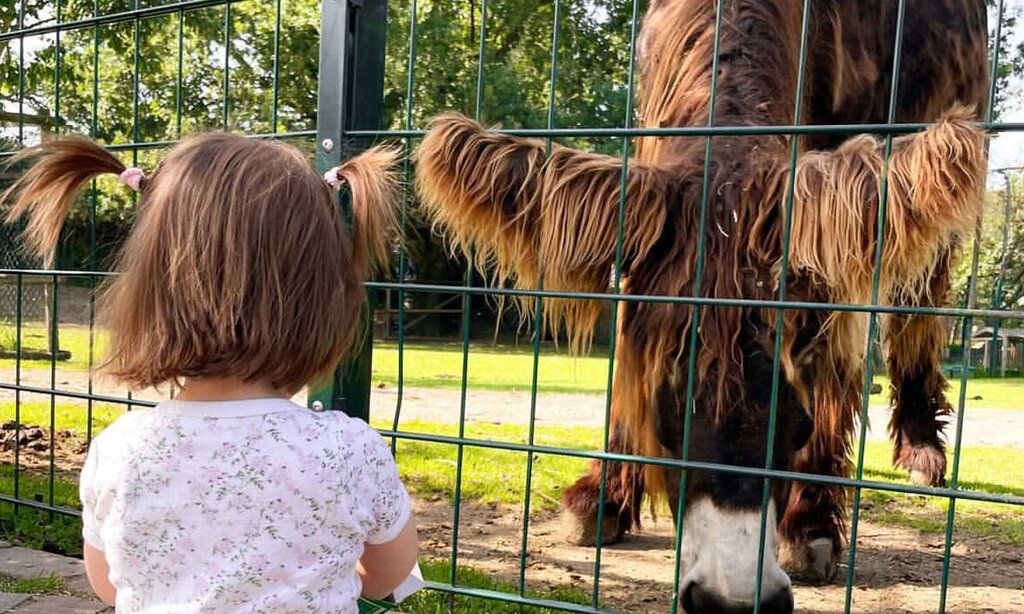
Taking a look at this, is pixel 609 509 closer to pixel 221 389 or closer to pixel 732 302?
pixel 732 302

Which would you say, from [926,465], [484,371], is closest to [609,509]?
[926,465]

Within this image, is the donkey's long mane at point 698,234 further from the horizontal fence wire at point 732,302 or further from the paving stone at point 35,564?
the paving stone at point 35,564

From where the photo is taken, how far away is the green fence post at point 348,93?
2.39m

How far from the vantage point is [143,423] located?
1.36 metres

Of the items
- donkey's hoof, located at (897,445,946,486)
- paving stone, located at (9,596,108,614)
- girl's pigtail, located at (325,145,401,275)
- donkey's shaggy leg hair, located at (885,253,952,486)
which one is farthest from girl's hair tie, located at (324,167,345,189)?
donkey's hoof, located at (897,445,946,486)

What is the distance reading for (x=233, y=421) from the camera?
1.34m

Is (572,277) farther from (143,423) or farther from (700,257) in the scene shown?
(143,423)

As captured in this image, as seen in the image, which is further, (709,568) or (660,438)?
(660,438)

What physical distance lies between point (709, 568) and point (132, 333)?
54.7 inches

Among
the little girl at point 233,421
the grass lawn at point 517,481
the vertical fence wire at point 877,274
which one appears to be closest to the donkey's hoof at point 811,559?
the grass lawn at point 517,481

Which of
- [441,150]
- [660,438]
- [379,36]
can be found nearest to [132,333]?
[441,150]

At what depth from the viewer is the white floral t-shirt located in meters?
1.31

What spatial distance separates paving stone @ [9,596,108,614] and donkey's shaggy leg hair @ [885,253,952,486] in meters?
3.87

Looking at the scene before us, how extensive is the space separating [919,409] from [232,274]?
15.6 feet
